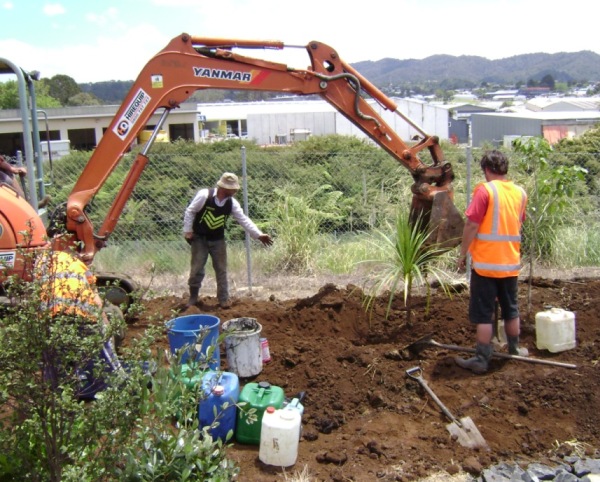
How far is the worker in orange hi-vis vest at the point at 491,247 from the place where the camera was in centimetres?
574

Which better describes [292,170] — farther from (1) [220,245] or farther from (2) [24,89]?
(2) [24,89]

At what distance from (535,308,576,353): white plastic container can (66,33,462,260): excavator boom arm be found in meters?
1.78

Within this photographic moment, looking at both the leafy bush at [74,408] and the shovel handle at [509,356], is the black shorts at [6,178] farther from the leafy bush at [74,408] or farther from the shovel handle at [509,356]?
the shovel handle at [509,356]

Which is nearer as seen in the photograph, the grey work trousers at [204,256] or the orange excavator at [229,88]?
the orange excavator at [229,88]

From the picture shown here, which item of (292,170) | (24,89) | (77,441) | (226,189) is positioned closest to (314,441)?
(77,441)

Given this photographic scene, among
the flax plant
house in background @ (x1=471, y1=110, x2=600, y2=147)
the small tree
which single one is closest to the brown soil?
the flax plant

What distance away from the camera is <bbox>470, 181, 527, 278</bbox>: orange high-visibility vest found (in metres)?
5.73

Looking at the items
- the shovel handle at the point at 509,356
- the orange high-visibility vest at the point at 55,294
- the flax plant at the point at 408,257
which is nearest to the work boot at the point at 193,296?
the flax plant at the point at 408,257

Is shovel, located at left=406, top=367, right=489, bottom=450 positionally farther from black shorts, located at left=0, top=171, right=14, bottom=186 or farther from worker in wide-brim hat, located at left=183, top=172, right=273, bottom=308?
black shorts, located at left=0, top=171, right=14, bottom=186

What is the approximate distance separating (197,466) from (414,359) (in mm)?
3165

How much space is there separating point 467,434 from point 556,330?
1.84 metres

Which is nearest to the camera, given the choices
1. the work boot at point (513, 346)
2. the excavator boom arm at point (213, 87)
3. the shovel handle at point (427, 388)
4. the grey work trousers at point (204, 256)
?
the shovel handle at point (427, 388)

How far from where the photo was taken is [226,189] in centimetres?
753

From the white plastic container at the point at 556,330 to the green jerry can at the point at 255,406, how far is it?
2.82 meters
